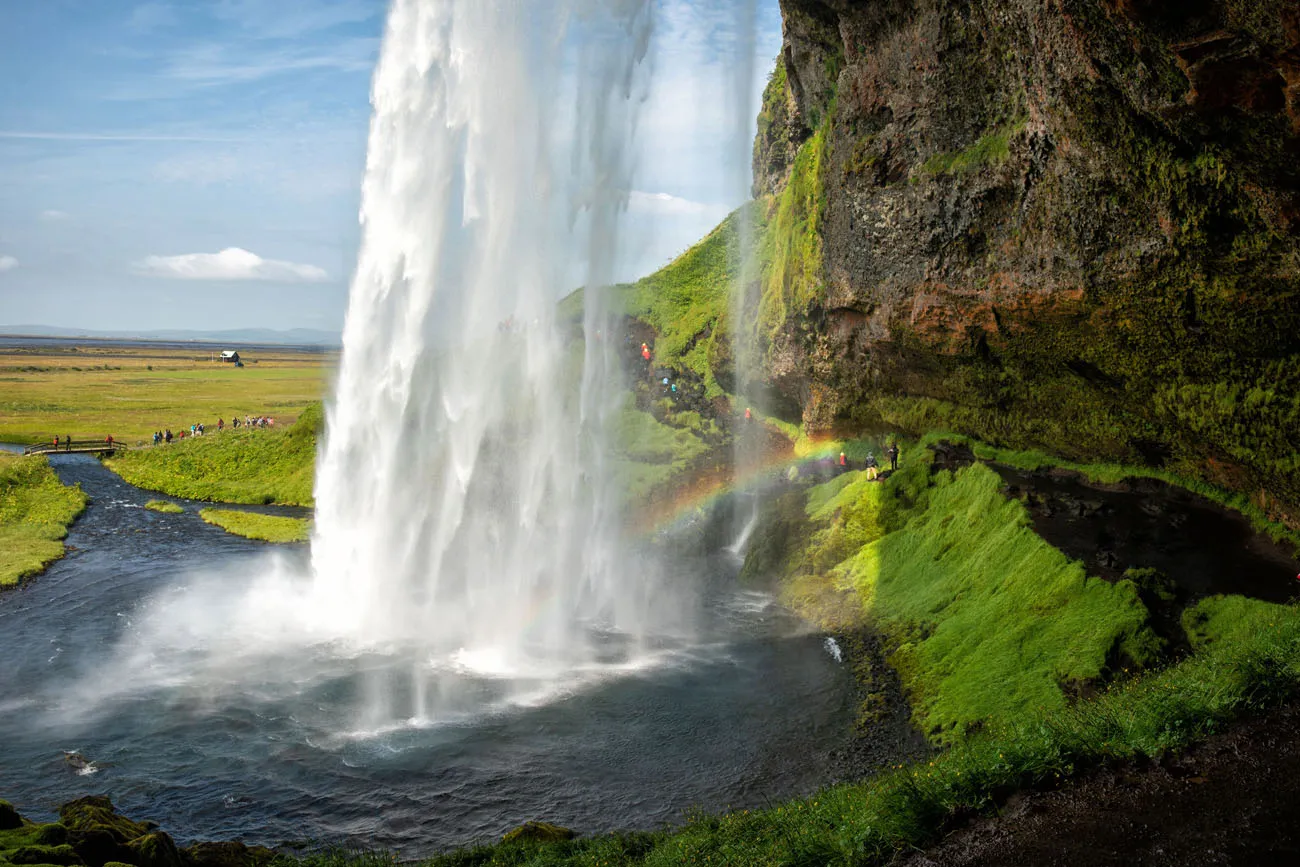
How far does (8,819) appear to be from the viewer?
12.5 m

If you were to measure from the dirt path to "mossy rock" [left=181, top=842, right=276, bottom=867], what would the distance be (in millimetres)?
→ 9572

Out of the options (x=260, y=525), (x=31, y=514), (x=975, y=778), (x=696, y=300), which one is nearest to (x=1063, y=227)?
(x=975, y=778)

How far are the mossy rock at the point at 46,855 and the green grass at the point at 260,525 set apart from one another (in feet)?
91.1

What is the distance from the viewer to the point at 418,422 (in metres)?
27.5

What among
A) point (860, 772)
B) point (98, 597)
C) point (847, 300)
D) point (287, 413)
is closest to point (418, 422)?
point (98, 597)

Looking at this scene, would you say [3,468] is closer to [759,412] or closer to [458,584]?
[458,584]

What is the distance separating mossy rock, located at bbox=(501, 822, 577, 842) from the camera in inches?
521

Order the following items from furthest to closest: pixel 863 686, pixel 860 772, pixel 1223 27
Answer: pixel 863 686 < pixel 860 772 < pixel 1223 27

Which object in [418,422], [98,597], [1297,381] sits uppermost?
[1297,381]

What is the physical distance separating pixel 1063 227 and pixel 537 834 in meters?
16.9

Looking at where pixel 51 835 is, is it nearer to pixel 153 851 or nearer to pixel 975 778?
pixel 153 851

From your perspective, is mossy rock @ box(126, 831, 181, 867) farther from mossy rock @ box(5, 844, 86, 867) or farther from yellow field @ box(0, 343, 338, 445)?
yellow field @ box(0, 343, 338, 445)

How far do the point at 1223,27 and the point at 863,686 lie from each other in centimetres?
1428

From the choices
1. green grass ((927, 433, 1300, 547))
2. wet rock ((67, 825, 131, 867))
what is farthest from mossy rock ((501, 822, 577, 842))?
green grass ((927, 433, 1300, 547))
